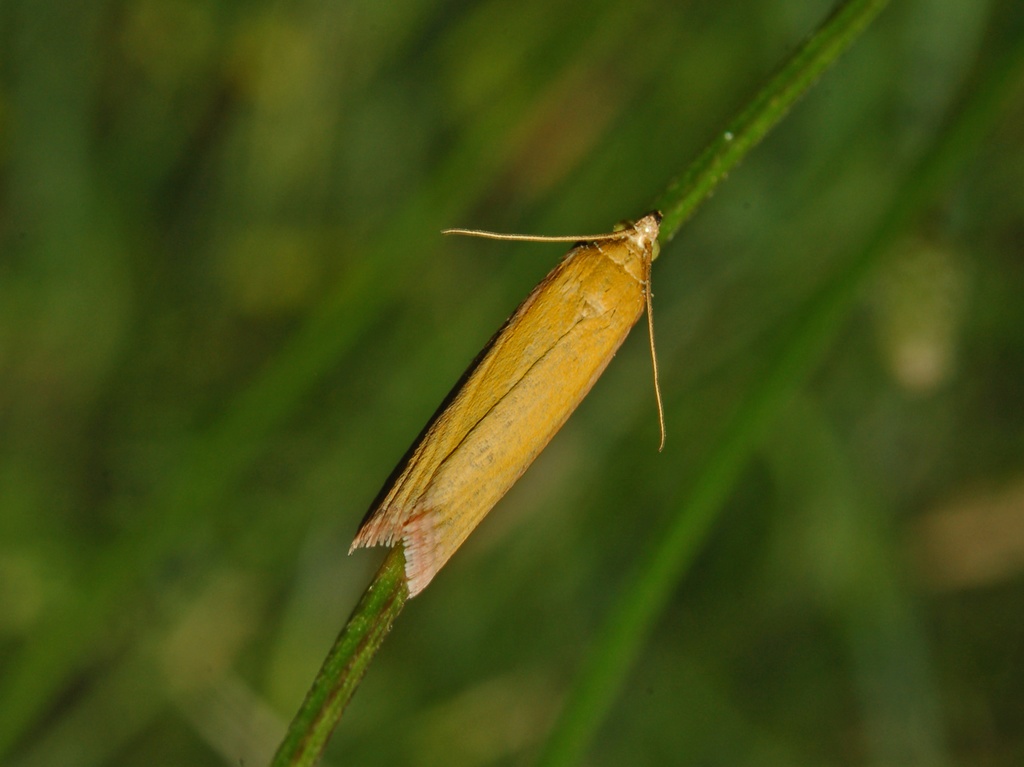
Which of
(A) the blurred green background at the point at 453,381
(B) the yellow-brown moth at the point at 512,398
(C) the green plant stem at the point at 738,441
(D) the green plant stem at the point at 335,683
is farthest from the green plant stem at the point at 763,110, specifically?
(A) the blurred green background at the point at 453,381

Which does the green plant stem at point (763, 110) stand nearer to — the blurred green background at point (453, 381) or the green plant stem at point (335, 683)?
the green plant stem at point (335, 683)

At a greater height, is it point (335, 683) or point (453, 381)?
point (335, 683)

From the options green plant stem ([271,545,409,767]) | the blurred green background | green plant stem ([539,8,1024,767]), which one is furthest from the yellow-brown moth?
the blurred green background

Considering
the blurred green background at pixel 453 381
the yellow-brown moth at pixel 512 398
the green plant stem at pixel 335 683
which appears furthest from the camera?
the blurred green background at pixel 453 381

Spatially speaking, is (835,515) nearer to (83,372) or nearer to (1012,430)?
(1012,430)

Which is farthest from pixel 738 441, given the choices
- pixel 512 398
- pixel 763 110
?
pixel 763 110

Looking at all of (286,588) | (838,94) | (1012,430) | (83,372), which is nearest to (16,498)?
(83,372)

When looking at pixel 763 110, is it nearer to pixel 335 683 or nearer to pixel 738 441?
pixel 738 441
